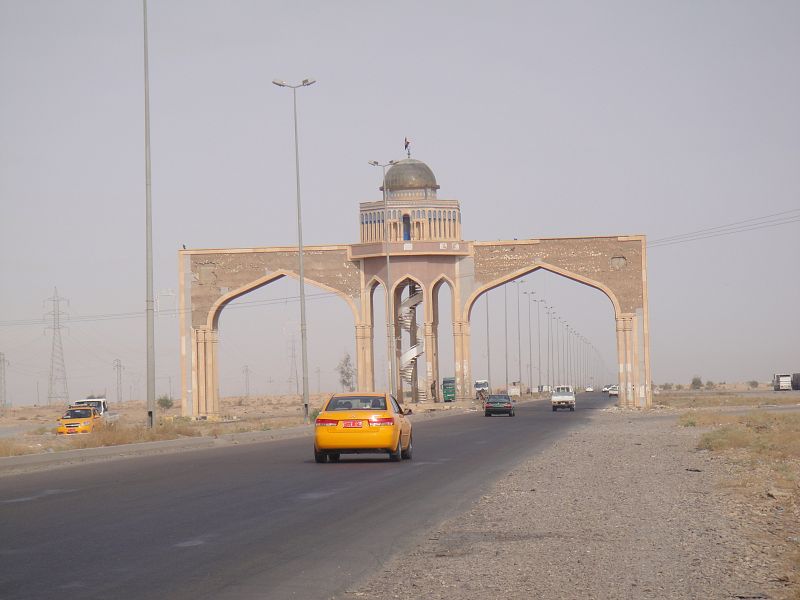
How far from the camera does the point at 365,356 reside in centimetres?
6931

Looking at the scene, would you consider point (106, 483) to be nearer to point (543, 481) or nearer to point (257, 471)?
point (257, 471)

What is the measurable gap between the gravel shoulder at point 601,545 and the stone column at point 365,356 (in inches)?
1944

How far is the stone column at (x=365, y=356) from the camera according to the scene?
224 ft

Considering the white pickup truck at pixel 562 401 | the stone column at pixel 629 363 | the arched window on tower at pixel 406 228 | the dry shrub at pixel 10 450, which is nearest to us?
the dry shrub at pixel 10 450

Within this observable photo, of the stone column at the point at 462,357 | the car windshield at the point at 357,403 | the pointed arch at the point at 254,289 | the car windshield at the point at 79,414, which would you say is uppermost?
the pointed arch at the point at 254,289

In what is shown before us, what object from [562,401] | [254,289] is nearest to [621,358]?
[562,401]

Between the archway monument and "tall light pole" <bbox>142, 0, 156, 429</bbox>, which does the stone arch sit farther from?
"tall light pole" <bbox>142, 0, 156, 429</bbox>

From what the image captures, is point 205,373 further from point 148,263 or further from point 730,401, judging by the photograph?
point 148,263

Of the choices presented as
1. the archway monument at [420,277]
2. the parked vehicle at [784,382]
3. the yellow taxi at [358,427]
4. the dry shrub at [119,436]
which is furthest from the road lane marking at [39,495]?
the parked vehicle at [784,382]

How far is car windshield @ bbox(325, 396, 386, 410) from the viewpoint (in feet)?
74.5

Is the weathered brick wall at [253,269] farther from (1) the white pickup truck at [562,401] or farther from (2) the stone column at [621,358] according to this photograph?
(2) the stone column at [621,358]

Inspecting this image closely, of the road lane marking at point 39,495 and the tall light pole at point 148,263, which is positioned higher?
the tall light pole at point 148,263

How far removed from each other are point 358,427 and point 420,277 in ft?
158

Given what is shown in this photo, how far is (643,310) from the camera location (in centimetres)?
6631
